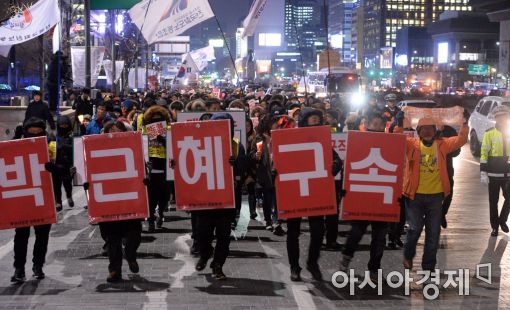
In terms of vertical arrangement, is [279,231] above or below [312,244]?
below

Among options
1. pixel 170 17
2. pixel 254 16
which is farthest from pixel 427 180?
pixel 170 17

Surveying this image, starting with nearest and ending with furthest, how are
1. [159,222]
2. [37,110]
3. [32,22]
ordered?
[159,222]
[32,22]
[37,110]

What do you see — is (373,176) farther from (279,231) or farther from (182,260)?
(279,231)

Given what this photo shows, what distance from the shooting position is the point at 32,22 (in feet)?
60.2

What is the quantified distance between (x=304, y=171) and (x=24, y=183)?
9.58ft

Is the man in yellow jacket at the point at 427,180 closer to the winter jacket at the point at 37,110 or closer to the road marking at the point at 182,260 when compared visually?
the road marking at the point at 182,260

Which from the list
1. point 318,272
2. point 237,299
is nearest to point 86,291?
point 237,299

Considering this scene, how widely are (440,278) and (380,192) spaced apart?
1.11m

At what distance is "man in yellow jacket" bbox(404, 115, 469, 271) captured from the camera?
8.95 m

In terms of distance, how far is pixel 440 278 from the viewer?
30.2ft

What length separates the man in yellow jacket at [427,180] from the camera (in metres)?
8.95

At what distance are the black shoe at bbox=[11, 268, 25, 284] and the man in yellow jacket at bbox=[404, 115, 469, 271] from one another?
4050 mm

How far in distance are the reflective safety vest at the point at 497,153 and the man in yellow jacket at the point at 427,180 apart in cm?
322

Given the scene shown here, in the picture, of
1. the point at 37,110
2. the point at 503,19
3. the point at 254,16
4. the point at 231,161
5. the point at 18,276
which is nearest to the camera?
the point at 18,276
